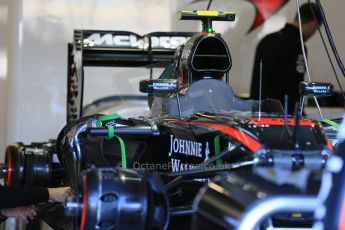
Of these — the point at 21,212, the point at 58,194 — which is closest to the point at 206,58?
the point at 58,194

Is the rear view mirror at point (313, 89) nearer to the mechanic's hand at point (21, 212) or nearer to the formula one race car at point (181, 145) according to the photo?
the formula one race car at point (181, 145)

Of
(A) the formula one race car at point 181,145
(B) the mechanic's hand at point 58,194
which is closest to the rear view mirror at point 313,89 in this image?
(A) the formula one race car at point 181,145

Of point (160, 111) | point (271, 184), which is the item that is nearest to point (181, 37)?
point (160, 111)

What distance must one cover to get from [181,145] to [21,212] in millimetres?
749

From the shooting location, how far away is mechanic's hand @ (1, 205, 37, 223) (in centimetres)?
287

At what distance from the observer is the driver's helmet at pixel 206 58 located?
10.3 ft

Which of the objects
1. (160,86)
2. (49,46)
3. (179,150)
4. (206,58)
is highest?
(49,46)

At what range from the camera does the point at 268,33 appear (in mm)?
5996

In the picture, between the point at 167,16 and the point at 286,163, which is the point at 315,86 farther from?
the point at 167,16

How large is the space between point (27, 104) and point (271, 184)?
411 cm

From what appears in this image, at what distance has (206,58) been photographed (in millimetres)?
3197

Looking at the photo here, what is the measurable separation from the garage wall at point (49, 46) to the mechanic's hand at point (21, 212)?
2.53 metres

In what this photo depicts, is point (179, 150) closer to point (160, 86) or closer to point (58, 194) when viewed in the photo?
point (160, 86)

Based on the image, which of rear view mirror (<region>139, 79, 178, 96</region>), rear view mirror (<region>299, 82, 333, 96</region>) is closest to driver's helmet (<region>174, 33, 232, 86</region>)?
rear view mirror (<region>139, 79, 178, 96</region>)
